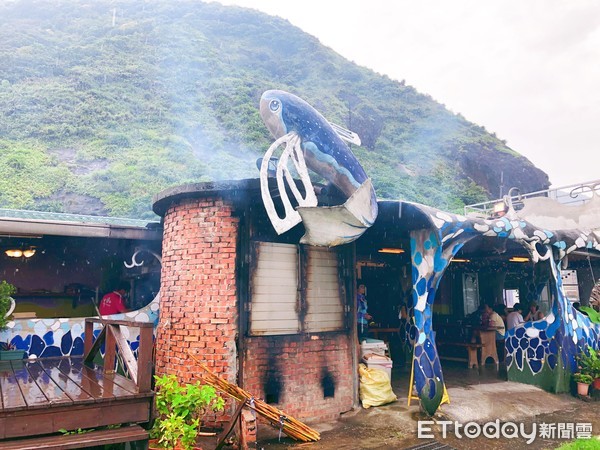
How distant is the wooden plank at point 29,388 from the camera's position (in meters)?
3.67

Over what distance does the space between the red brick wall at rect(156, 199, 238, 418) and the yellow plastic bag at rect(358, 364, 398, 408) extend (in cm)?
235

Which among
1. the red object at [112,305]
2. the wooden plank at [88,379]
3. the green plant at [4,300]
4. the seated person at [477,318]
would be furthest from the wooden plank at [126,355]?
the seated person at [477,318]

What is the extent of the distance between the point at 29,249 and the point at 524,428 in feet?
28.3

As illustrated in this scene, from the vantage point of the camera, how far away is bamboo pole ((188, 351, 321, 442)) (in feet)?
18.1

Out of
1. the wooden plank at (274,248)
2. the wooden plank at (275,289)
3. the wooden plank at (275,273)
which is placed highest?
the wooden plank at (274,248)

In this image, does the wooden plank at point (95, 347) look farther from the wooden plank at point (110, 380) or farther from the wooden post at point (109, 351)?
the wooden post at point (109, 351)

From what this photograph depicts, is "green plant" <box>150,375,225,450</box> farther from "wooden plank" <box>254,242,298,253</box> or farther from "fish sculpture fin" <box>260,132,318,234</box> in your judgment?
"wooden plank" <box>254,242,298,253</box>

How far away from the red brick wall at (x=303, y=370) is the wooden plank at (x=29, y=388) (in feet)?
8.63

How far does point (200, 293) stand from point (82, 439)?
2868 millimetres

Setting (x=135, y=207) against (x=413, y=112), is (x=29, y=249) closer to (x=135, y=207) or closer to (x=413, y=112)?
(x=135, y=207)

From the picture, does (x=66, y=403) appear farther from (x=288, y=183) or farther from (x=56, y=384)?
(x=288, y=183)

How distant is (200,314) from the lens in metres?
6.36

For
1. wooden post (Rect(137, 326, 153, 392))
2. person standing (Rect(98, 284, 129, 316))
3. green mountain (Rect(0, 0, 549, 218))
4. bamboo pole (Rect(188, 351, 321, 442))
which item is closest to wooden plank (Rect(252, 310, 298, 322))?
bamboo pole (Rect(188, 351, 321, 442))

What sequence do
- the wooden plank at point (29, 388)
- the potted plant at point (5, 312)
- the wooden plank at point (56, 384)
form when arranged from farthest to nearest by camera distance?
1. the potted plant at point (5, 312)
2. the wooden plank at point (56, 384)
3. the wooden plank at point (29, 388)
